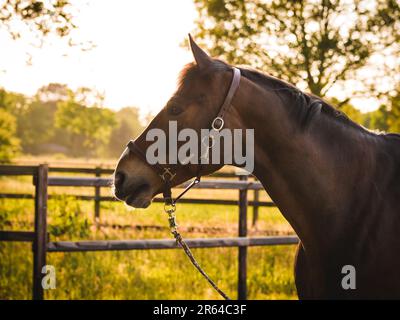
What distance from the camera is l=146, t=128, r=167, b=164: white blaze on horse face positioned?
2834 millimetres

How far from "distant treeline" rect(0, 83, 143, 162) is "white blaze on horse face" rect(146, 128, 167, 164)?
152 feet

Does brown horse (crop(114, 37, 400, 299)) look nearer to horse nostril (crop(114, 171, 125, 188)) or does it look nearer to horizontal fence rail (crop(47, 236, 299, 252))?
horse nostril (crop(114, 171, 125, 188))

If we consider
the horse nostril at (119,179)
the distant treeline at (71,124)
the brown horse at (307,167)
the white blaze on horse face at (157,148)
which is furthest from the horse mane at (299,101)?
the distant treeline at (71,124)

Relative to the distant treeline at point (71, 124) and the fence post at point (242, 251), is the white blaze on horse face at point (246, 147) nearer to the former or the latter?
the fence post at point (242, 251)

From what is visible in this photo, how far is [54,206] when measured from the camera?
23.4ft

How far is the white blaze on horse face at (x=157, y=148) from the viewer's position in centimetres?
283

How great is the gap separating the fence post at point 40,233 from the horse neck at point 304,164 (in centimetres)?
300

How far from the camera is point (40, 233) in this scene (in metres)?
5.05

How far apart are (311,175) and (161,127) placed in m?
0.91

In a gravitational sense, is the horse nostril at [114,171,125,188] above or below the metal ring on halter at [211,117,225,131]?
below

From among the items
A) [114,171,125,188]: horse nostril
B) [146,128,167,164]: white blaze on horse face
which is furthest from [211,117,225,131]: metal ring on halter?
[114,171,125,188]: horse nostril

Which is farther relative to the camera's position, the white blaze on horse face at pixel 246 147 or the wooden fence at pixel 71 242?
the wooden fence at pixel 71 242
